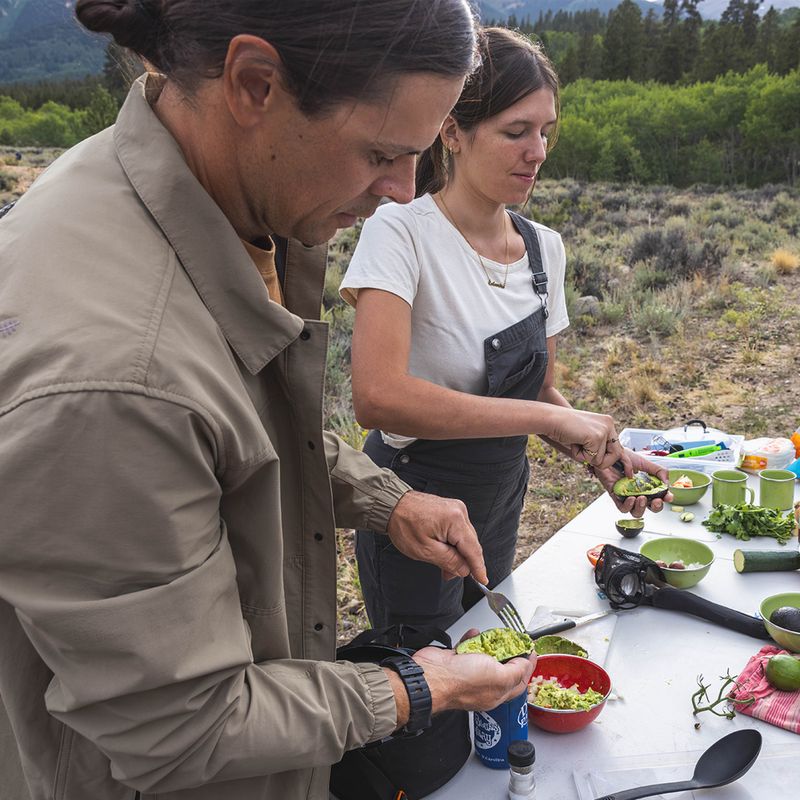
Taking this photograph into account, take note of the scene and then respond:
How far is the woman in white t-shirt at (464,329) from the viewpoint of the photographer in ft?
7.30

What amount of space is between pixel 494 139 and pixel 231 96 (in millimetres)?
1486

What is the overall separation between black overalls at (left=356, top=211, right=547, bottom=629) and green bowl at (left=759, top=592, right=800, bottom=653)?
0.79 meters

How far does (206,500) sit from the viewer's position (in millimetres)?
1032

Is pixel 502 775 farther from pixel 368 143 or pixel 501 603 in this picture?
pixel 368 143

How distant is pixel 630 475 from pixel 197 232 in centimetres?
189

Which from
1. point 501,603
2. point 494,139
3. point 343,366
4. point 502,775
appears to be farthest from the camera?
point 343,366

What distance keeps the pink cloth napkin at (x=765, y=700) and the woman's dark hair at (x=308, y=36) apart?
151cm

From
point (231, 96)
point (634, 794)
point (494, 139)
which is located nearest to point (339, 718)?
point (634, 794)

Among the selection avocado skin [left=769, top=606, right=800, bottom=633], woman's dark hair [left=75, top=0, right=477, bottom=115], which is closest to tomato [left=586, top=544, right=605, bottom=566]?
avocado skin [left=769, top=606, right=800, bottom=633]

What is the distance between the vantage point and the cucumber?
2.31 metres

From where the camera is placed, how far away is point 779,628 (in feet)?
6.22

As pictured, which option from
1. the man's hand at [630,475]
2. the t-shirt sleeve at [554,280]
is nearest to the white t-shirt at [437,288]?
the t-shirt sleeve at [554,280]

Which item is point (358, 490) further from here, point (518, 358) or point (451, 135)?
point (451, 135)

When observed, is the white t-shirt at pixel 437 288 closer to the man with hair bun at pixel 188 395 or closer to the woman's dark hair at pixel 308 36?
the man with hair bun at pixel 188 395
